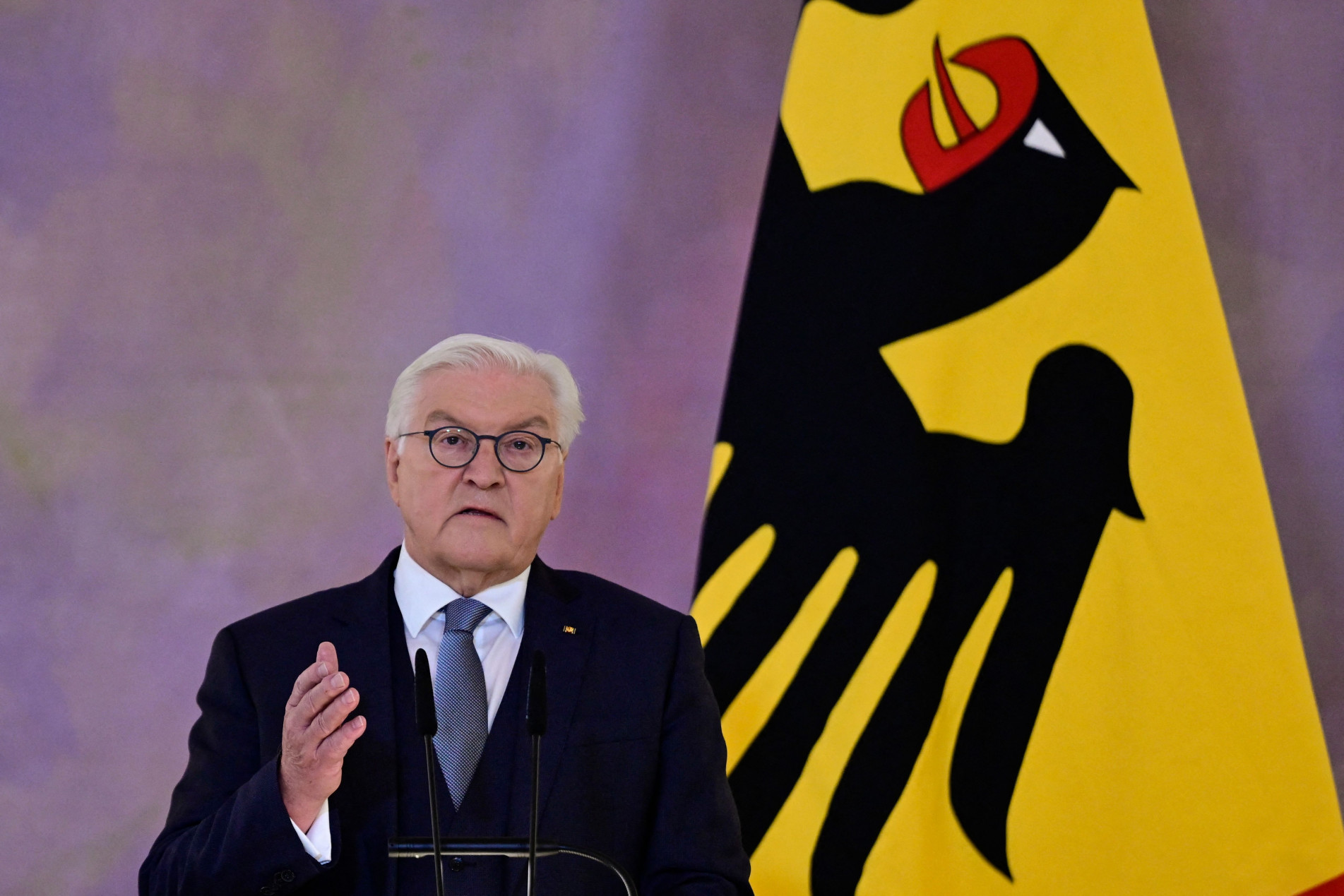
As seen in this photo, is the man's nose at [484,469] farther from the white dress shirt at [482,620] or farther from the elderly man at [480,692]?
the white dress shirt at [482,620]

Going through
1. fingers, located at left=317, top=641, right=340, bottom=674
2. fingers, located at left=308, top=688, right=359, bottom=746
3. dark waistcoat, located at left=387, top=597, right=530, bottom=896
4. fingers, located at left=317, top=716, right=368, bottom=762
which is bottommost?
dark waistcoat, located at left=387, top=597, right=530, bottom=896

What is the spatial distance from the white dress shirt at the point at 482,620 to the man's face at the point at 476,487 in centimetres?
2

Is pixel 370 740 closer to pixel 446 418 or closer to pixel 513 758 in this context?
pixel 513 758

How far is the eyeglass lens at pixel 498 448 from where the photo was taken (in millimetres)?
1778

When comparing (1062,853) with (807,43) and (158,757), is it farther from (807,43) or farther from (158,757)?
(158,757)

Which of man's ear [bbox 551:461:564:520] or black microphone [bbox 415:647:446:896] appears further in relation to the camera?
man's ear [bbox 551:461:564:520]

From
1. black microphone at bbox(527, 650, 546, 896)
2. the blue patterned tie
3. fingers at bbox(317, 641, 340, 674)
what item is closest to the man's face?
the blue patterned tie

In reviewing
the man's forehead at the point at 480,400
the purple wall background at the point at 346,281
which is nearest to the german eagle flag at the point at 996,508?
the purple wall background at the point at 346,281

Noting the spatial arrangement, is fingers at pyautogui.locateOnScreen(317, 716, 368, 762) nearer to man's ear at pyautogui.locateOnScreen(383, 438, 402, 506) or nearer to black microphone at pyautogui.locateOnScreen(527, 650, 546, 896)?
black microphone at pyautogui.locateOnScreen(527, 650, 546, 896)

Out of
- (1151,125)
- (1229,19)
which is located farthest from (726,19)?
(1229,19)

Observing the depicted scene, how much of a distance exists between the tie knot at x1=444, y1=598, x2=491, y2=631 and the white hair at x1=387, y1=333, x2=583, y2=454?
28 centimetres

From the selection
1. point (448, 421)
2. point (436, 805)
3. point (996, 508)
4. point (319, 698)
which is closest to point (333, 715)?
point (319, 698)

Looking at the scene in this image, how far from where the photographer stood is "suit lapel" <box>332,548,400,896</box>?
1589 mm

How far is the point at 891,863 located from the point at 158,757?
156 cm
